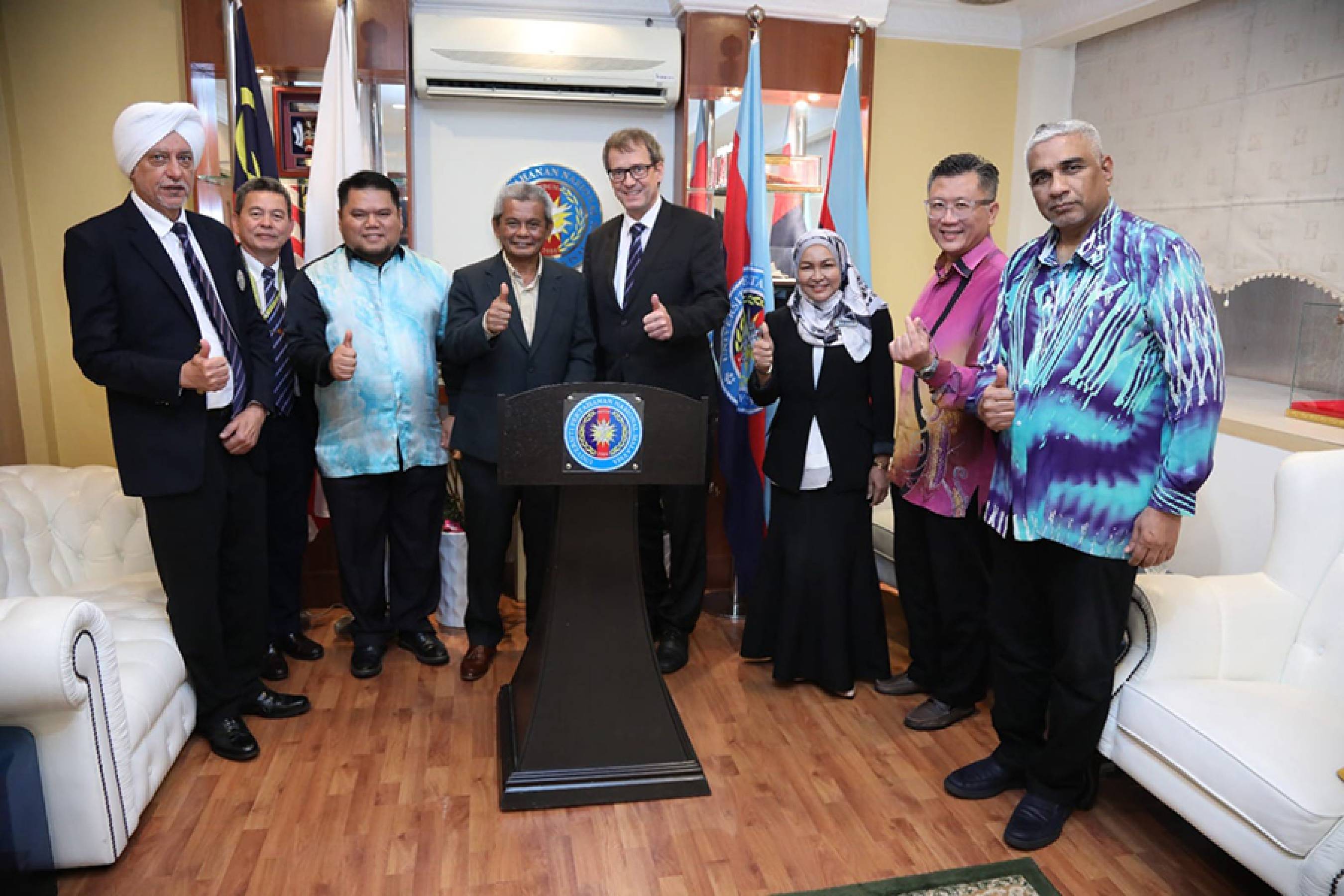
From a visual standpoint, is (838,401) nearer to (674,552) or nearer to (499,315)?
(674,552)

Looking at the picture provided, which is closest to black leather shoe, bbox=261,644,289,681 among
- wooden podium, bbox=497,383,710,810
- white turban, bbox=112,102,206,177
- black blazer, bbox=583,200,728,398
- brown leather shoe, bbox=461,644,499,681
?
brown leather shoe, bbox=461,644,499,681

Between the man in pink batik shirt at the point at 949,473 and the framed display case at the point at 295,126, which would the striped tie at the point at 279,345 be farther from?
the man in pink batik shirt at the point at 949,473

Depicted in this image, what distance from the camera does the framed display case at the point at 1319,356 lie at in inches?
122

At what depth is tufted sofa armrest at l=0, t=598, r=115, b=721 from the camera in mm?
1809

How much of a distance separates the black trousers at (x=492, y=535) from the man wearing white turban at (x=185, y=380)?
0.61m

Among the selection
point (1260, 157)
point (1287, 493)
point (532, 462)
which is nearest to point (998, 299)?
point (1287, 493)

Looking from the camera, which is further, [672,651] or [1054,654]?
[672,651]

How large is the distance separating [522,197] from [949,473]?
1441 mm

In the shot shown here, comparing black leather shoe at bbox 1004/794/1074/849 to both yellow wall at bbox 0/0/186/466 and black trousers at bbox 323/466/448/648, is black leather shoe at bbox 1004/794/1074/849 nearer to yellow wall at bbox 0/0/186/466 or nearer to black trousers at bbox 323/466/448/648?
black trousers at bbox 323/466/448/648

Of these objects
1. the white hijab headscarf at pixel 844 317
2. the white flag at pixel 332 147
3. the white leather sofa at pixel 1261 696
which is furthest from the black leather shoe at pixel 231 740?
the white leather sofa at pixel 1261 696

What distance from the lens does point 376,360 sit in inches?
110

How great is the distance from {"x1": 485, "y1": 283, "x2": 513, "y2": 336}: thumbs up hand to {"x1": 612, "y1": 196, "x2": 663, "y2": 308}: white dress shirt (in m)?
0.45

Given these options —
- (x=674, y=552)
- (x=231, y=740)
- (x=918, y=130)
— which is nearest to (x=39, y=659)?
(x=231, y=740)

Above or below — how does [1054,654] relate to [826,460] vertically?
below
